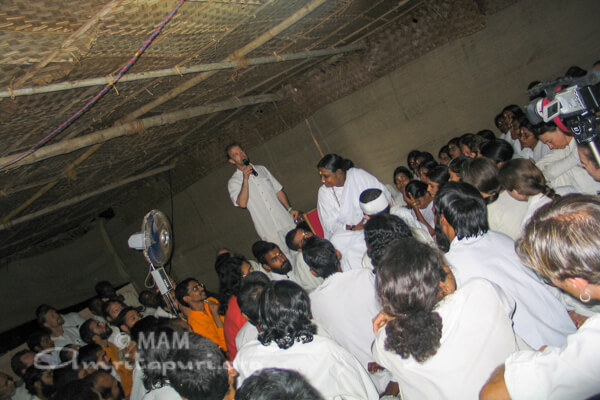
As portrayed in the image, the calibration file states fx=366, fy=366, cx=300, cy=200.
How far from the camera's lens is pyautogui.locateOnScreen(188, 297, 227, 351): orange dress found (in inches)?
138

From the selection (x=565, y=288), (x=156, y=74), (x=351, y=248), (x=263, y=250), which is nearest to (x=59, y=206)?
(x=263, y=250)

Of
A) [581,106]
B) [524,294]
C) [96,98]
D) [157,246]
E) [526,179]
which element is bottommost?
[524,294]

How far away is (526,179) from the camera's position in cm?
219

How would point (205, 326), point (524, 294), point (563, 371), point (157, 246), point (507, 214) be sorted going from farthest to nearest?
point (157, 246) → point (205, 326) → point (507, 214) → point (524, 294) → point (563, 371)

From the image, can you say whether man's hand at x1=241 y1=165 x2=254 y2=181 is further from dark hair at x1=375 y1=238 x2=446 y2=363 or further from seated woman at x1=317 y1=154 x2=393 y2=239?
dark hair at x1=375 y1=238 x2=446 y2=363

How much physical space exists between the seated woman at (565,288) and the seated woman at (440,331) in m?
0.22

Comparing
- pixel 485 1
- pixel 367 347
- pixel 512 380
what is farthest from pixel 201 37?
pixel 485 1

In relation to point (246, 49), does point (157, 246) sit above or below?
below

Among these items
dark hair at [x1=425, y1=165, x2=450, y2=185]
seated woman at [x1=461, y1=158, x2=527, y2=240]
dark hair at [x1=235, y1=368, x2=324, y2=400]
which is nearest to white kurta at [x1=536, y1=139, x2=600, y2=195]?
seated woman at [x1=461, y1=158, x2=527, y2=240]

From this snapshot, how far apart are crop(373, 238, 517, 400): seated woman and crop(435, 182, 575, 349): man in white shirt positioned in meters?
0.33

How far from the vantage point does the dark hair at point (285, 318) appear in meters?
1.83

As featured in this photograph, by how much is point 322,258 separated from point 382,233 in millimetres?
440

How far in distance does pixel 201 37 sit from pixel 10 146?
1.67m

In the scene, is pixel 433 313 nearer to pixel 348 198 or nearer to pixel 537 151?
pixel 348 198
